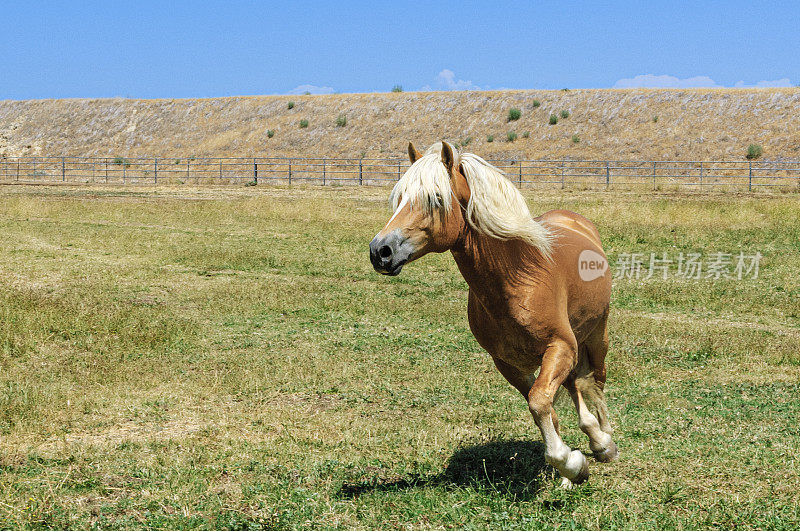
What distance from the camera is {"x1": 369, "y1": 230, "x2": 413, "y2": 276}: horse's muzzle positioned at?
12.8 ft

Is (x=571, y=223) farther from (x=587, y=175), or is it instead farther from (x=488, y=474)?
(x=587, y=175)

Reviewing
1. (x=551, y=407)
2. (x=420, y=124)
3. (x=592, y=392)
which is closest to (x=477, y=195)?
(x=551, y=407)

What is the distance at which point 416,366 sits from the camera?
7.96 m

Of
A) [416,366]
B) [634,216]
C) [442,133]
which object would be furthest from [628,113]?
[416,366]

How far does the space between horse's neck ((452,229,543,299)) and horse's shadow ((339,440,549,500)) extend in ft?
4.12

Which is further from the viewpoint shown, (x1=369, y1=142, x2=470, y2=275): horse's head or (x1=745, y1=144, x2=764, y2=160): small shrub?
(x1=745, y1=144, x2=764, y2=160): small shrub

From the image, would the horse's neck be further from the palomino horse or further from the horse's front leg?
the horse's front leg

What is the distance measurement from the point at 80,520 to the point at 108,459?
3.44 feet

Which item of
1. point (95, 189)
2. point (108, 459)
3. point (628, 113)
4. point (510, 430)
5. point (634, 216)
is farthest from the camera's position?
point (628, 113)

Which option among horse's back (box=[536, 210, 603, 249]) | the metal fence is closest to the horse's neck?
horse's back (box=[536, 210, 603, 249])

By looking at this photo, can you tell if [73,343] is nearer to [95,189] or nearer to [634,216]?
[634,216]

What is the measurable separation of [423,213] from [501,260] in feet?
1.98

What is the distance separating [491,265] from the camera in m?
4.32

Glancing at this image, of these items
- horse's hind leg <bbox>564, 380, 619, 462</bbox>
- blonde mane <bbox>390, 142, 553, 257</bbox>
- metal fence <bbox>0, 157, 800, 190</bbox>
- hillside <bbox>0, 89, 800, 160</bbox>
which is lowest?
horse's hind leg <bbox>564, 380, 619, 462</bbox>
